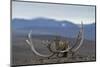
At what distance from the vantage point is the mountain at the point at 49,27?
2617mm

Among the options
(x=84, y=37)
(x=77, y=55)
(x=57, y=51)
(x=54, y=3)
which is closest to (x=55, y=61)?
(x=57, y=51)

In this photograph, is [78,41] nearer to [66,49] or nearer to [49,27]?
[66,49]

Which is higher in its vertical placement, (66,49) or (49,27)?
(49,27)

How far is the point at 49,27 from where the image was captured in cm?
275

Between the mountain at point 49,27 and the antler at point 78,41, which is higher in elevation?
the mountain at point 49,27

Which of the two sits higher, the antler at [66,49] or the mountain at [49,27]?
the mountain at [49,27]

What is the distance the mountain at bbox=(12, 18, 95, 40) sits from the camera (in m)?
2.62

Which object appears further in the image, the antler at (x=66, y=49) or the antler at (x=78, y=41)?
the antler at (x=78, y=41)

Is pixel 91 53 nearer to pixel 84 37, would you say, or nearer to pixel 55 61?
pixel 84 37

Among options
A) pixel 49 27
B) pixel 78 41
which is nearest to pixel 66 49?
pixel 78 41

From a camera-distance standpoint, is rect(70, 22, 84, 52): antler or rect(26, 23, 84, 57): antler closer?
rect(26, 23, 84, 57): antler

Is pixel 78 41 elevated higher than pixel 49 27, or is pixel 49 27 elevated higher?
pixel 49 27

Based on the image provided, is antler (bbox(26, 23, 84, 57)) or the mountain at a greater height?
the mountain

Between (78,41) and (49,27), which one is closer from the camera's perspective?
(49,27)
